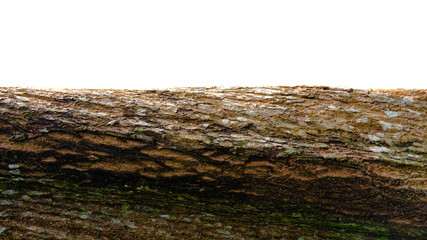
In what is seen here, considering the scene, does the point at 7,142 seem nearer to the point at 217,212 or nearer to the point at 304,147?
the point at 217,212

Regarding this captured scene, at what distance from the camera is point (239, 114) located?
2.11 m

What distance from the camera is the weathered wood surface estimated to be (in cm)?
188

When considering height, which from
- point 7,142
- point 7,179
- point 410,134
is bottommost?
point 7,179

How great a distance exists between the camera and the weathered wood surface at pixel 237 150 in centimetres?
188

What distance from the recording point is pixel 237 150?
1880mm

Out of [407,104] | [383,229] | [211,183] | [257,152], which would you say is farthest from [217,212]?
[407,104]

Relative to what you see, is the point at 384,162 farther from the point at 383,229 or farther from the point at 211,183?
the point at 211,183

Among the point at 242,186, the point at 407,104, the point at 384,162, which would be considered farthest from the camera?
the point at 407,104

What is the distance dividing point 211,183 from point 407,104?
188 cm

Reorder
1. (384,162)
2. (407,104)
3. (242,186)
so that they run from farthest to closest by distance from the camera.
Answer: (407,104) < (242,186) < (384,162)

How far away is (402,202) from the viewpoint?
1.90 m

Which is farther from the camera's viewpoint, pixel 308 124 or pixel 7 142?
pixel 308 124

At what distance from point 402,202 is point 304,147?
849 mm

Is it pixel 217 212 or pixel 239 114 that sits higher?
pixel 239 114
